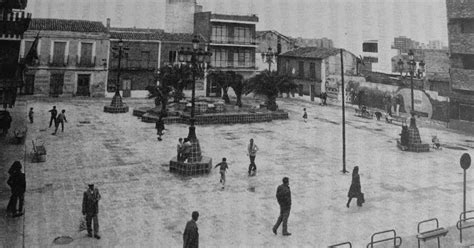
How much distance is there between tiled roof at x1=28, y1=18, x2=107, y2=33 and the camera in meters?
37.4

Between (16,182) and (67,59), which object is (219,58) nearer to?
(67,59)

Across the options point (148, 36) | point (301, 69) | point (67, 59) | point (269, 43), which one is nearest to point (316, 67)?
point (301, 69)

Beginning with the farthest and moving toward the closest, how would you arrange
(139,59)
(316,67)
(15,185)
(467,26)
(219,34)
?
1. (219,34)
2. (316,67)
3. (139,59)
4. (467,26)
5. (15,185)

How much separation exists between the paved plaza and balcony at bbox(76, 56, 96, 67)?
52.2ft

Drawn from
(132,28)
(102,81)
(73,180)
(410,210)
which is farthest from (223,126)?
(132,28)

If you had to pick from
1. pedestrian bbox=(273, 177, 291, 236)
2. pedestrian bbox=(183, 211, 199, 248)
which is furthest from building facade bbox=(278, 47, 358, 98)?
pedestrian bbox=(183, 211, 199, 248)

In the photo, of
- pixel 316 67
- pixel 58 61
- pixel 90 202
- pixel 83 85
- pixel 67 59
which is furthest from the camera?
pixel 316 67

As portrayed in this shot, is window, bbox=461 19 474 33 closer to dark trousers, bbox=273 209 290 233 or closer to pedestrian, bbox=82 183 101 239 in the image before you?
dark trousers, bbox=273 209 290 233

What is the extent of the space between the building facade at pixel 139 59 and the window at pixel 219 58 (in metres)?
3.56

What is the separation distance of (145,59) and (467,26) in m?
29.4

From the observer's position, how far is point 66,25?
38938 mm

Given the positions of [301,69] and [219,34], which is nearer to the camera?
[219,34]

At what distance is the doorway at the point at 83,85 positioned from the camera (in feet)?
129

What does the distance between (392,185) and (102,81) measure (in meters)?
32.8
